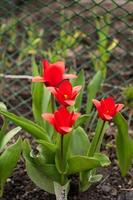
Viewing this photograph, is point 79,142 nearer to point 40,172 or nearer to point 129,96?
point 40,172

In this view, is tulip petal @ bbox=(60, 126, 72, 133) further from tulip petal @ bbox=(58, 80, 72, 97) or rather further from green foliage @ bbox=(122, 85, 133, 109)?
green foliage @ bbox=(122, 85, 133, 109)

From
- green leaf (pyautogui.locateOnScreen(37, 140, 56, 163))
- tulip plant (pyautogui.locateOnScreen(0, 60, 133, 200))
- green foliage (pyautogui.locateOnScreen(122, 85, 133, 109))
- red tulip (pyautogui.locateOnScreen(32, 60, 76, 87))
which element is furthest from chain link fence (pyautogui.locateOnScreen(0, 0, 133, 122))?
→ red tulip (pyautogui.locateOnScreen(32, 60, 76, 87))

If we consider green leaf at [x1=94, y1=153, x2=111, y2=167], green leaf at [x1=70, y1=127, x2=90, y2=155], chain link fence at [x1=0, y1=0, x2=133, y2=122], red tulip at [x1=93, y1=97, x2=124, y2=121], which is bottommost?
chain link fence at [x1=0, y1=0, x2=133, y2=122]

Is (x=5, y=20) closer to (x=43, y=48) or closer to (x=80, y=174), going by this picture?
(x=43, y=48)

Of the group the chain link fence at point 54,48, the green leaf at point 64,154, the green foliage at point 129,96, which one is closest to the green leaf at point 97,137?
the green leaf at point 64,154

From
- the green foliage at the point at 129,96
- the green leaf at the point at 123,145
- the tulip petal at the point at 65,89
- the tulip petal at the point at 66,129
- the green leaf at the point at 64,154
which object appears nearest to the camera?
the tulip petal at the point at 66,129

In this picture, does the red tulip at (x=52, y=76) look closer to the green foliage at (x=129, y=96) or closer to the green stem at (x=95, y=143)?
the green stem at (x=95, y=143)

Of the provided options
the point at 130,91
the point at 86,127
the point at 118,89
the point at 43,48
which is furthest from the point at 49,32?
the point at 130,91
